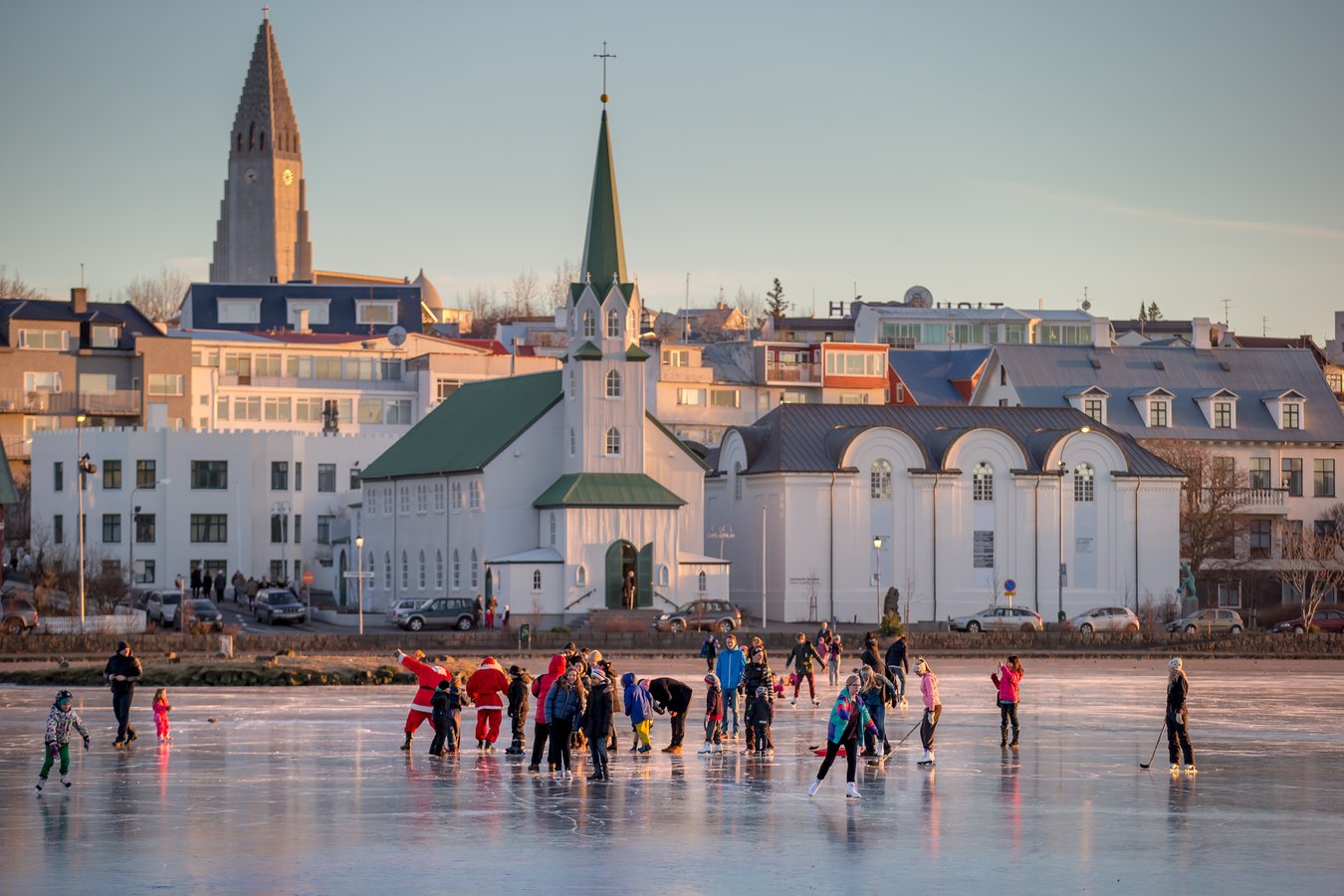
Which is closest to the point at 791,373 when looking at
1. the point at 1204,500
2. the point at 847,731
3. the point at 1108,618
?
the point at 1204,500

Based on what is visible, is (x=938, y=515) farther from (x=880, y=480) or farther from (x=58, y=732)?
(x=58, y=732)

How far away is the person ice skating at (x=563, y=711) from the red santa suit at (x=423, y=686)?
2.95 m

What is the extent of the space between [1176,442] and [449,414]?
3502 centimetres

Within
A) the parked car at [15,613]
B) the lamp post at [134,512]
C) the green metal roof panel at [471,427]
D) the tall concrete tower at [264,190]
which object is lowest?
the parked car at [15,613]

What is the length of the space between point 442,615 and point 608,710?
174 feet

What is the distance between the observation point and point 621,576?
3413 inches

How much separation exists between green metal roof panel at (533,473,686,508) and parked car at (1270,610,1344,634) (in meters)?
24.7

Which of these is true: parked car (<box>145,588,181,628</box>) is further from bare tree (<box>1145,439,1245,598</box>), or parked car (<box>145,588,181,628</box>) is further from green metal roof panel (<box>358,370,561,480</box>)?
bare tree (<box>1145,439,1245,598</box>)

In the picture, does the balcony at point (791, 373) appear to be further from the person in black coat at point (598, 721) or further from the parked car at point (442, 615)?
the person in black coat at point (598, 721)

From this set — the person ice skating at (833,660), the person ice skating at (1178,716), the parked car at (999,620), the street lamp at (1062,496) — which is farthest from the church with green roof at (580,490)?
the person ice skating at (1178,716)

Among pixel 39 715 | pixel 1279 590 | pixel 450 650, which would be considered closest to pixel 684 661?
pixel 450 650

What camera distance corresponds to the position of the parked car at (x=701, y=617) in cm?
7931

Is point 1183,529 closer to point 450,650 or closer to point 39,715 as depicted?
point 450,650

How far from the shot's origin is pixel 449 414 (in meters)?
103
